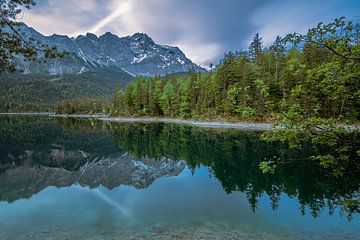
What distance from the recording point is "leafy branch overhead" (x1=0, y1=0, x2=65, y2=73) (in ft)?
22.0

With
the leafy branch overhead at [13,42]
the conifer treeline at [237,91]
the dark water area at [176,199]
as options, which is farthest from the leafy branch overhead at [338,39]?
the conifer treeline at [237,91]

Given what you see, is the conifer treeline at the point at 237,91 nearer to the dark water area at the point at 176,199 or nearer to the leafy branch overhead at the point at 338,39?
the dark water area at the point at 176,199

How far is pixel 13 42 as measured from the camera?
675cm

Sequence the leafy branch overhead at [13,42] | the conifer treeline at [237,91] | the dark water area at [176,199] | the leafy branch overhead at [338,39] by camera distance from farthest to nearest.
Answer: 1. the conifer treeline at [237,91]
2. the dark water area at [176,199]
3. the leafy branch overhead at [13,42]
4. the leafy branch overhead at [338,39]

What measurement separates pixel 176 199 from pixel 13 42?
1218cm

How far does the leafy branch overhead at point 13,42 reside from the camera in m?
6.71

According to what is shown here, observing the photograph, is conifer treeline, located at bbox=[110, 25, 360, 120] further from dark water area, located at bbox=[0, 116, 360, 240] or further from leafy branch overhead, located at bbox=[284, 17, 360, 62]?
leafy branch overhead, located at bbox=[284, 17, 360, 62]

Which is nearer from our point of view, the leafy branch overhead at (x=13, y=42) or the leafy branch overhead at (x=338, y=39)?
the leafy branch overhead at (x=338, y=39)

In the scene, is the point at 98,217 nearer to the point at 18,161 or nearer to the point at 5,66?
the point at 5,66

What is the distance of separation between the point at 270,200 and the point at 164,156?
16.8 meters

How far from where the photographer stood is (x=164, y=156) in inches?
1172

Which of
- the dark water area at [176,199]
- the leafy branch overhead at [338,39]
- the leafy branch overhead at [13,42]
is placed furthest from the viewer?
the dark water area at [176,199]

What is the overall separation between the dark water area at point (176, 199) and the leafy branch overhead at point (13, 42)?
23.5ft

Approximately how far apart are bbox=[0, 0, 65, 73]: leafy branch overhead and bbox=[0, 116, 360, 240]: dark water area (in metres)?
7.15
